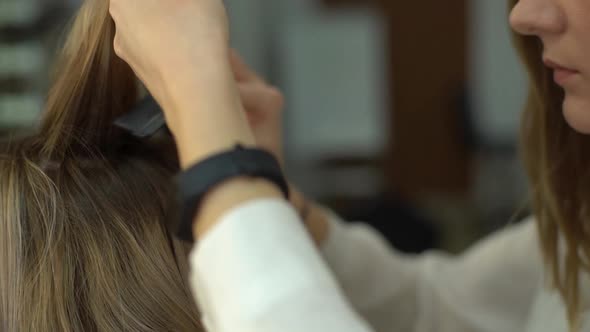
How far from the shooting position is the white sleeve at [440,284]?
1.26 meters

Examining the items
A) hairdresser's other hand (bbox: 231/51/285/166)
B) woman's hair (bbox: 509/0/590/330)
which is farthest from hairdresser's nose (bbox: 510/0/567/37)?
hairdresser's other hand (bbox: 231/51/285/166)

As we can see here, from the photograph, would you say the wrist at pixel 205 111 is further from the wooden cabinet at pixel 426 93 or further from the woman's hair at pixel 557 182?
the wooden cabinet at pixel 426 93

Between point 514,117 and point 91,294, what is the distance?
10.8 ft

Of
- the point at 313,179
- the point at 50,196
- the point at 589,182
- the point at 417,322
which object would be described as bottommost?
the point at 313,179

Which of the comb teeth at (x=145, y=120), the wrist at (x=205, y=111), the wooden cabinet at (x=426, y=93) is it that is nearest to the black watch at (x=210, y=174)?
the wrist at (x=205, y=111)

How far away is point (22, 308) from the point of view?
0.81 meters

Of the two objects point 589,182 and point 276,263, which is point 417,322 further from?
point 276,263

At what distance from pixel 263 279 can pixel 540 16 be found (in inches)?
16.9

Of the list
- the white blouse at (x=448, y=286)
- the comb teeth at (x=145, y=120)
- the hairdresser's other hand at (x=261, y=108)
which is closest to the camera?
the comb teeth at (x=145, y=120)

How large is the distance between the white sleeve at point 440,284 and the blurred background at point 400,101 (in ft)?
6.11

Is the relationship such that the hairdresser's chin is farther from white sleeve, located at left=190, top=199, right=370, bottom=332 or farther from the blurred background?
the blurred background

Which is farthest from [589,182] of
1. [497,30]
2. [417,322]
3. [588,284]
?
[497,30]

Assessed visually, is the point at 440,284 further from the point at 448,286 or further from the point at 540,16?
the point at 540,16

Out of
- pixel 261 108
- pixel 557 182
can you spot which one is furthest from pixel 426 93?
pixel 261 108
